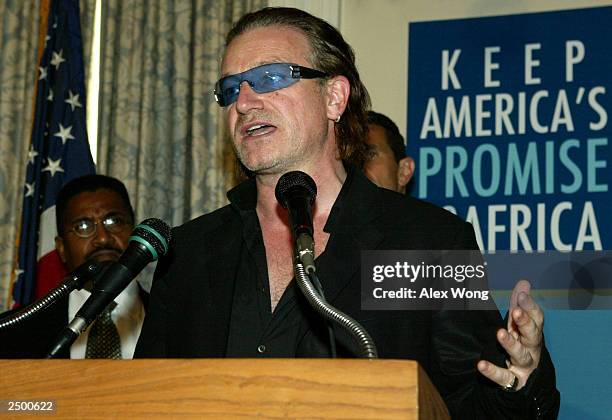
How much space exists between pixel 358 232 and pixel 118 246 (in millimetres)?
2196

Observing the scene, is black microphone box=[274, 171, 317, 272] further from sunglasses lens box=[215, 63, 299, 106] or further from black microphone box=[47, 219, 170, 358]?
sunglasses lens box=[215, 63, 299, 106]

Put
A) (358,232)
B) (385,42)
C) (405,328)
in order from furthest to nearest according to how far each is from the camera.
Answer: (385,42), (358,232), (405,328)

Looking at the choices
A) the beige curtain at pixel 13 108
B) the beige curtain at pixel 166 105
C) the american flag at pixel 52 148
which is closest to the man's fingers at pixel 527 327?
the beige curtain at pixel 166 105

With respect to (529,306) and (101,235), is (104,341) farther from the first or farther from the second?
(529,306)

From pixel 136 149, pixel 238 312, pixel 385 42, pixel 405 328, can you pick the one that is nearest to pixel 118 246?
pixel 136 149

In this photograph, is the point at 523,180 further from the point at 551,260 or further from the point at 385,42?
the point at 385,42

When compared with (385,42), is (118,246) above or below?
below

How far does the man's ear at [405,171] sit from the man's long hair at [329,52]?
138 cm

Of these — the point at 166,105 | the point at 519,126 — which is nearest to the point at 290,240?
the point at 519,126

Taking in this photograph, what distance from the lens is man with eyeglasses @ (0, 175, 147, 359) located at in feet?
15.0

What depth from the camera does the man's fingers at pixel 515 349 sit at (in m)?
2.17

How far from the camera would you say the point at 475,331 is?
2793 mm
